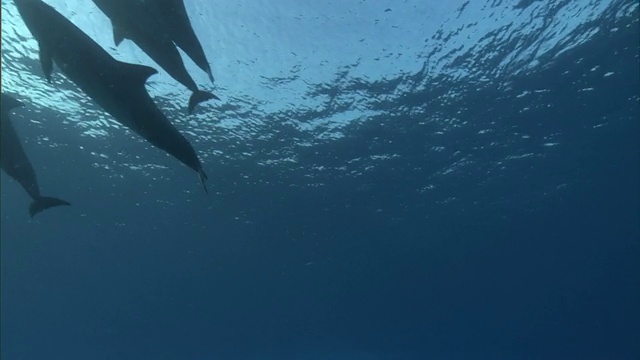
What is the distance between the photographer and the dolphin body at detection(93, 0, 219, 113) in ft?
13.5

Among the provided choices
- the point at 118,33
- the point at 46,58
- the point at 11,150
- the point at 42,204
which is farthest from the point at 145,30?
the point at 42,204

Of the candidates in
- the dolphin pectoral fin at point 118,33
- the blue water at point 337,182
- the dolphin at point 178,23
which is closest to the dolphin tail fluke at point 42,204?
the dolphin pectoral fin at point 118,33

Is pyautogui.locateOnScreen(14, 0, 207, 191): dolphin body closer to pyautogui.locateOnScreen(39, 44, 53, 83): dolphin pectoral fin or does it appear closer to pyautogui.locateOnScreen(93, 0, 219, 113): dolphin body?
pyautogui.locateOnScreen(39, 44, 53, 83): dolphin pectoral fin

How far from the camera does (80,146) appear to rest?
21.5 metres

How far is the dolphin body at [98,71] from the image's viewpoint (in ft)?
13.7

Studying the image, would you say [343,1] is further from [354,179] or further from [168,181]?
[168,181]

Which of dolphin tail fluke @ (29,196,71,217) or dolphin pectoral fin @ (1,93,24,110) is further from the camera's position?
dolphin tail fluke @ (29,196,71,217)

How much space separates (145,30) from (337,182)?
20918 millimetres

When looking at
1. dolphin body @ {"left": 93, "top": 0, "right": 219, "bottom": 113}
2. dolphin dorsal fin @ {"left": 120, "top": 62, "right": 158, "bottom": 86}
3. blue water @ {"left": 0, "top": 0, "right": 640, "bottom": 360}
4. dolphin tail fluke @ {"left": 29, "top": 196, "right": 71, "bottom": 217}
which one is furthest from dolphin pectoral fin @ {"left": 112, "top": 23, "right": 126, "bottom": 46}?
blue water @ {"left": 0, "top": 0, "right": 640, "bottom": 360}

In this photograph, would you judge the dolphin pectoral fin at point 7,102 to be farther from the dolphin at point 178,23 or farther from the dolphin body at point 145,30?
the dolphin at point 178,23

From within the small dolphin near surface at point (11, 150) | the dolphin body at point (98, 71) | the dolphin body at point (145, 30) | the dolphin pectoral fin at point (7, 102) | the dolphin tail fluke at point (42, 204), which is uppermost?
the dolphin body at point (145, 30)

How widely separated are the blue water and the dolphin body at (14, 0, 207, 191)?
8.64m

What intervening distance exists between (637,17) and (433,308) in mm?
34901

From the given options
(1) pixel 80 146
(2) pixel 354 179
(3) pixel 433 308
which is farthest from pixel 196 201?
(3) pixel 433 308
